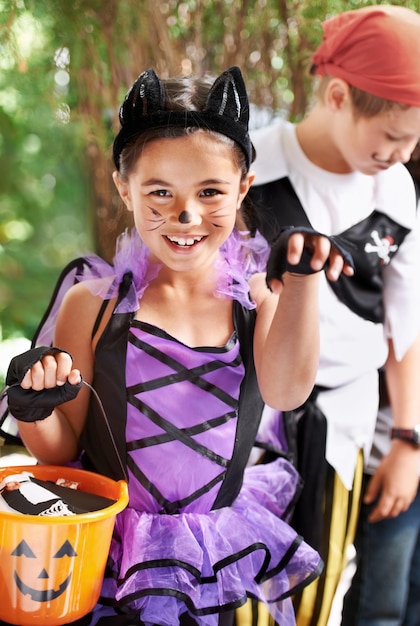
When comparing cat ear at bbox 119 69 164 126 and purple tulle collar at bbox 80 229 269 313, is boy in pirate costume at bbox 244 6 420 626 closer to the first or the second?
purple tulle collar at bbox 80 229 269 313

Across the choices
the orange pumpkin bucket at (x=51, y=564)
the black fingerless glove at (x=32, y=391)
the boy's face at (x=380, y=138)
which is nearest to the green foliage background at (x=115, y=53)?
the boy's face at (x=380, y=138)

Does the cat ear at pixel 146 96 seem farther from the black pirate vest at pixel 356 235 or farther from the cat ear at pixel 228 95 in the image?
the black pirate vest at pixel 356 235

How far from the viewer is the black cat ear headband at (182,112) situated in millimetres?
986

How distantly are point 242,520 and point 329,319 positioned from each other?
414mm

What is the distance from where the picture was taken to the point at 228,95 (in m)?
0.99

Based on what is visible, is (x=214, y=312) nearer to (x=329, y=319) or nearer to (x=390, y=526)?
(x=329, y=319)

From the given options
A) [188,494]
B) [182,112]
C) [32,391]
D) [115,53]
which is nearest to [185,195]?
[182,112]

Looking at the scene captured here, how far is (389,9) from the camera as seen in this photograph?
1.19m

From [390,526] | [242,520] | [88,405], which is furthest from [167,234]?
[390,526]

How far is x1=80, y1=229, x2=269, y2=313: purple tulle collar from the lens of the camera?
110 cm

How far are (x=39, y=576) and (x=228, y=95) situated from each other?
656 mm

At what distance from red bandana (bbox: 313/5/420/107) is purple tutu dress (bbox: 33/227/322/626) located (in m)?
0.39

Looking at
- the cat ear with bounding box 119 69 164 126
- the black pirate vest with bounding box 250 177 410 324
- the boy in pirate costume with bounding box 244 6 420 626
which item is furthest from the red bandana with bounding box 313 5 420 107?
the cat ear with bounding box 119 69 164 126

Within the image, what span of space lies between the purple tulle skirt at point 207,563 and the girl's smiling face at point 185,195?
368 mm
